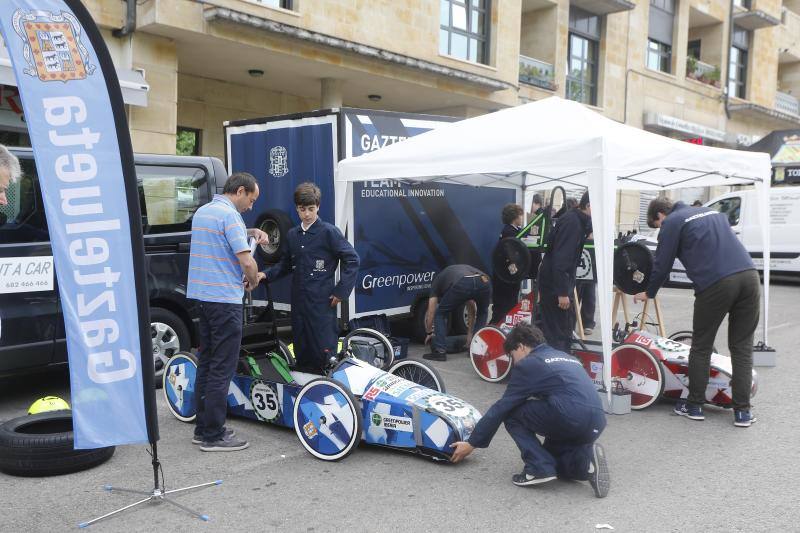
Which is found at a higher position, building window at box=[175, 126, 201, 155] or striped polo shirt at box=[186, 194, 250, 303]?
building window at box=[175, 126, 201, 155]

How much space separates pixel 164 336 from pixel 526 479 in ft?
11.4

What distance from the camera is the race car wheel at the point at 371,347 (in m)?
6.62

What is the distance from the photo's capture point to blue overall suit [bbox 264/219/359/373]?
5.38m

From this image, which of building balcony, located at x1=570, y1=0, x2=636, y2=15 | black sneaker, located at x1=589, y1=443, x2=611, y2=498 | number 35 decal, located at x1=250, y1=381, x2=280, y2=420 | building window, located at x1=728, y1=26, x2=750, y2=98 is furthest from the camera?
building window, located at x1=728, y1=26, x2=750, y2=98

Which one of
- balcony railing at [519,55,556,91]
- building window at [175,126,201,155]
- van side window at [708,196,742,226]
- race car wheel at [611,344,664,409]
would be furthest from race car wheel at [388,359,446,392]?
balcony railing at [519,55,556,91]

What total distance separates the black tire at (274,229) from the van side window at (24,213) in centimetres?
226

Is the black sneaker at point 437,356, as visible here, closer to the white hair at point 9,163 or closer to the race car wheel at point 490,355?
the race car wheel at point 490,355

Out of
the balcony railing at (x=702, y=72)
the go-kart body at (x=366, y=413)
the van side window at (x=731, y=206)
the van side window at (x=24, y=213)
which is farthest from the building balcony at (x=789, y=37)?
the van side window at (x=24, y=213)

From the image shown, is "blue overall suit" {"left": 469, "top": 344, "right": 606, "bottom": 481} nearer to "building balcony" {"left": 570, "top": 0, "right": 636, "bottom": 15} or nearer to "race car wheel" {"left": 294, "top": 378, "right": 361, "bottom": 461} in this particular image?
"race car wheel" {"left": 294, "top": 378, "right": 361, "bottom": 461}

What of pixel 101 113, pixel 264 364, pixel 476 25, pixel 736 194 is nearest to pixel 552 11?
pixel 476 25

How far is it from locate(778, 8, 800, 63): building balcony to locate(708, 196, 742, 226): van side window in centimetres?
2022

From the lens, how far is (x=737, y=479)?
14.4 feet

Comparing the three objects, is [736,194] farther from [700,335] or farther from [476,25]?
[700,335]

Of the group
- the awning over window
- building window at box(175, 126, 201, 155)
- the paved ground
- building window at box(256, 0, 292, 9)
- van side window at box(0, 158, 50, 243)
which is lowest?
the paved ground
